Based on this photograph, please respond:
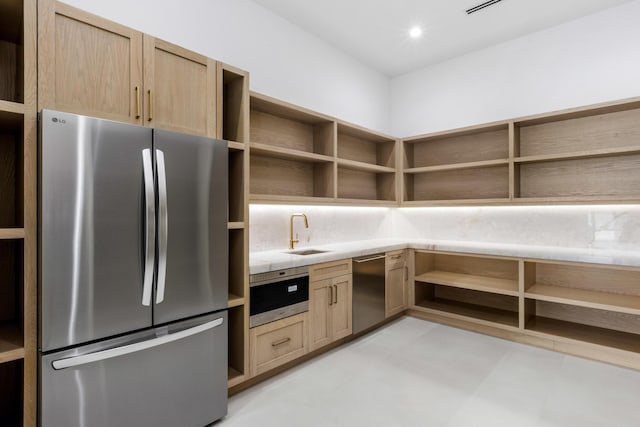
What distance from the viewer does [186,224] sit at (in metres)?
1.90

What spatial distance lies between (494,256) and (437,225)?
1087 millimetres

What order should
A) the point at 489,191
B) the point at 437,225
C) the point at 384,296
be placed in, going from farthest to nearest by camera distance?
the point at 437,225 < the point at 489,191 < the point at 384,296

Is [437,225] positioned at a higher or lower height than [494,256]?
higher

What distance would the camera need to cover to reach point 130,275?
167cm

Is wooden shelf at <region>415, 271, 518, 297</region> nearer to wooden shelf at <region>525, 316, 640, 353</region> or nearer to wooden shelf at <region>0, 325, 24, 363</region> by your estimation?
wooden shelf at <region>525, 316, 640, 353</region>

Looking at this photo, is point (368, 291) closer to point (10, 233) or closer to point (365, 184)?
point (365, 184)

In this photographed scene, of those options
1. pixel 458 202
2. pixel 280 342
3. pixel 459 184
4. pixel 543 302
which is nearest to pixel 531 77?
pixel 459 184

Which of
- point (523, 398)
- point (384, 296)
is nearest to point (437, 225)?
point (384, 296)

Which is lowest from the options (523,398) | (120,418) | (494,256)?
(523,398)

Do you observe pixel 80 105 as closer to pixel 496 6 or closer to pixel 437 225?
pixel 496 6

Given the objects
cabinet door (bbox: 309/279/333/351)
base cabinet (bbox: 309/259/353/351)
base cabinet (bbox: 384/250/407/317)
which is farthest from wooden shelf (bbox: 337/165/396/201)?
cabinet door (bbox: 309/279/333/351)

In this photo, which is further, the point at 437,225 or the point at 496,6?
the point at 437,225

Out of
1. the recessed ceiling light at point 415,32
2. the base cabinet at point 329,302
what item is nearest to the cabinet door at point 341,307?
the base cabinet at point 329,302

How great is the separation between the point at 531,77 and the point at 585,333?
2742mm
